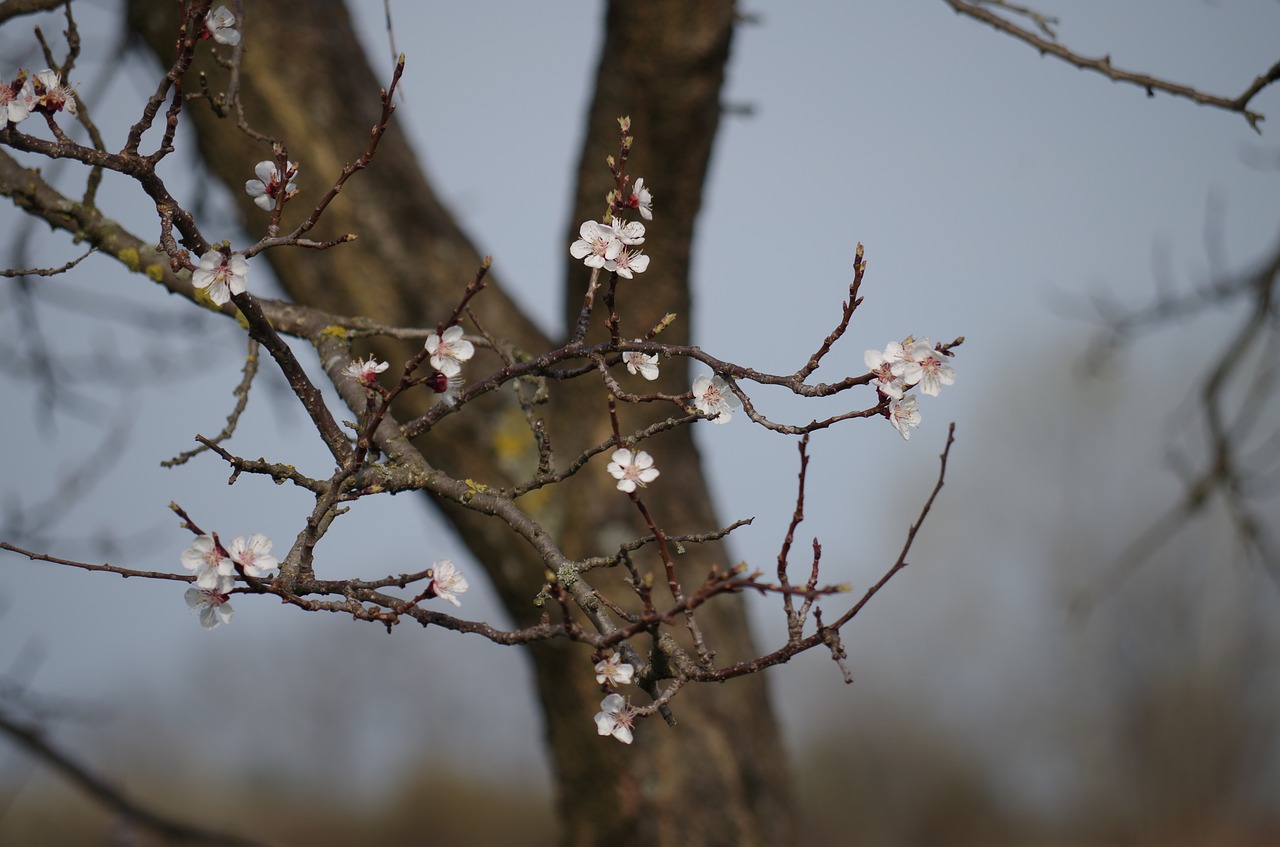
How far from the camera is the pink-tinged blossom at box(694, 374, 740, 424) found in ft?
4.04

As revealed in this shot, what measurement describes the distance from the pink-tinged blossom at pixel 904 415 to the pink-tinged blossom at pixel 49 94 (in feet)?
4.05

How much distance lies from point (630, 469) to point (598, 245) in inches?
12.3

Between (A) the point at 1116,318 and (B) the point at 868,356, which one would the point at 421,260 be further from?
(A) the point at 1116,318

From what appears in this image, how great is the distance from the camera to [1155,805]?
16031mm

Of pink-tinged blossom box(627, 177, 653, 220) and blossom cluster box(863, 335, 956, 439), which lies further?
pink-tinged blossom box(627, 177, 653, 220)

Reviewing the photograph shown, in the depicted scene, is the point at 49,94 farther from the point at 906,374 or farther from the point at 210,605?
the point at 906,374

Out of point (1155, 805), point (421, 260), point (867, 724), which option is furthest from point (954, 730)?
point (421, 260)

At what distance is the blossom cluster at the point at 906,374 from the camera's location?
46.3 inches

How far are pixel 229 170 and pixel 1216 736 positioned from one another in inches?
→ 728

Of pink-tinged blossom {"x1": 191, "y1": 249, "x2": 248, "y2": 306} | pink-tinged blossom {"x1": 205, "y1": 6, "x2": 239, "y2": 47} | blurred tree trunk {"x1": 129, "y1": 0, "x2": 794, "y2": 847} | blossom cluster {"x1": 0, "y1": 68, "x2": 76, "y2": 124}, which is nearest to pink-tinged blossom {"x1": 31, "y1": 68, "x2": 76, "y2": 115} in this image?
blossom cluster {"x1": 0, "y1": 68, "x2": 76, "y2": 124}

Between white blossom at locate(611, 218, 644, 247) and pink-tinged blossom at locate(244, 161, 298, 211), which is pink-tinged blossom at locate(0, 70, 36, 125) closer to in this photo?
pink-tinged blossom at locate(244, 161, 298, 211)

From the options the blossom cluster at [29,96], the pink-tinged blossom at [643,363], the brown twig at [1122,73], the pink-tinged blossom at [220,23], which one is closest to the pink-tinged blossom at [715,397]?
the pink-tinged blossom at [643,363]

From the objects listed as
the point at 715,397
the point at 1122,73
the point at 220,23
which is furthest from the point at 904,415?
the point at 1122,73

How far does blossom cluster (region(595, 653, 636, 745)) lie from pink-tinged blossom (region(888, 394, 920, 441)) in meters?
0.48
